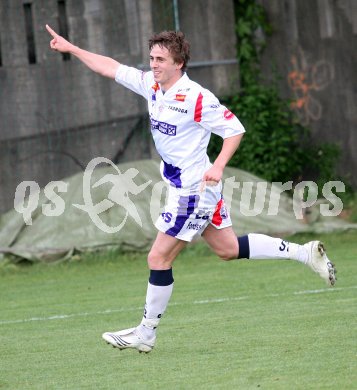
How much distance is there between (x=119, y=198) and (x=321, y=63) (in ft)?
10.8

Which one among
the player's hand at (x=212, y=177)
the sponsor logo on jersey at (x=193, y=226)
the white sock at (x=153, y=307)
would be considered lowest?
the white sock at (x=153, y=307)

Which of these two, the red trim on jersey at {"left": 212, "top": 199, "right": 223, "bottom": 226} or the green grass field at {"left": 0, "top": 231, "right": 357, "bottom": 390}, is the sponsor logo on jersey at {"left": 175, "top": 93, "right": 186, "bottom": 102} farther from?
the green grass field at {"left": 0, "top": 231, "right": 357, "bottom": 390}

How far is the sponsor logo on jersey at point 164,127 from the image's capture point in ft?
→ 21.7

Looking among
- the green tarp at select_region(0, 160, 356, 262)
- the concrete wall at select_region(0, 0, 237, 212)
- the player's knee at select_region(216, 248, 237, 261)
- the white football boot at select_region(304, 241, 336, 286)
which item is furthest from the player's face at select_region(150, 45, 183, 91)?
the concrete wall at select_region(0, 0, 237, 212)

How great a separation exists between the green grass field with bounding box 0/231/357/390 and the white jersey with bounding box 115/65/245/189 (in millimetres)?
1021

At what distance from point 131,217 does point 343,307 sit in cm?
464

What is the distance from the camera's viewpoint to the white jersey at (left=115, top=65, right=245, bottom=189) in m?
6.60

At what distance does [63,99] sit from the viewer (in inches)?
524

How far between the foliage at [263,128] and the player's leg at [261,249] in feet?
21.0

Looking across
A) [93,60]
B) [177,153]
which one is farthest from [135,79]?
[177,153]

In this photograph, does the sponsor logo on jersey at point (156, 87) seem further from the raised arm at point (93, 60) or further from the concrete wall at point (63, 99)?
the concrete wall at point (63, 99)

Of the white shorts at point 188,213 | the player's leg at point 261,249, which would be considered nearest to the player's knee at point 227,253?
the player's leg at point 261,249

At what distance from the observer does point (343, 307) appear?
25.5 ft

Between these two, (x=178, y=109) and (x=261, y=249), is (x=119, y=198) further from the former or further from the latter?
(x=178, y=109)
